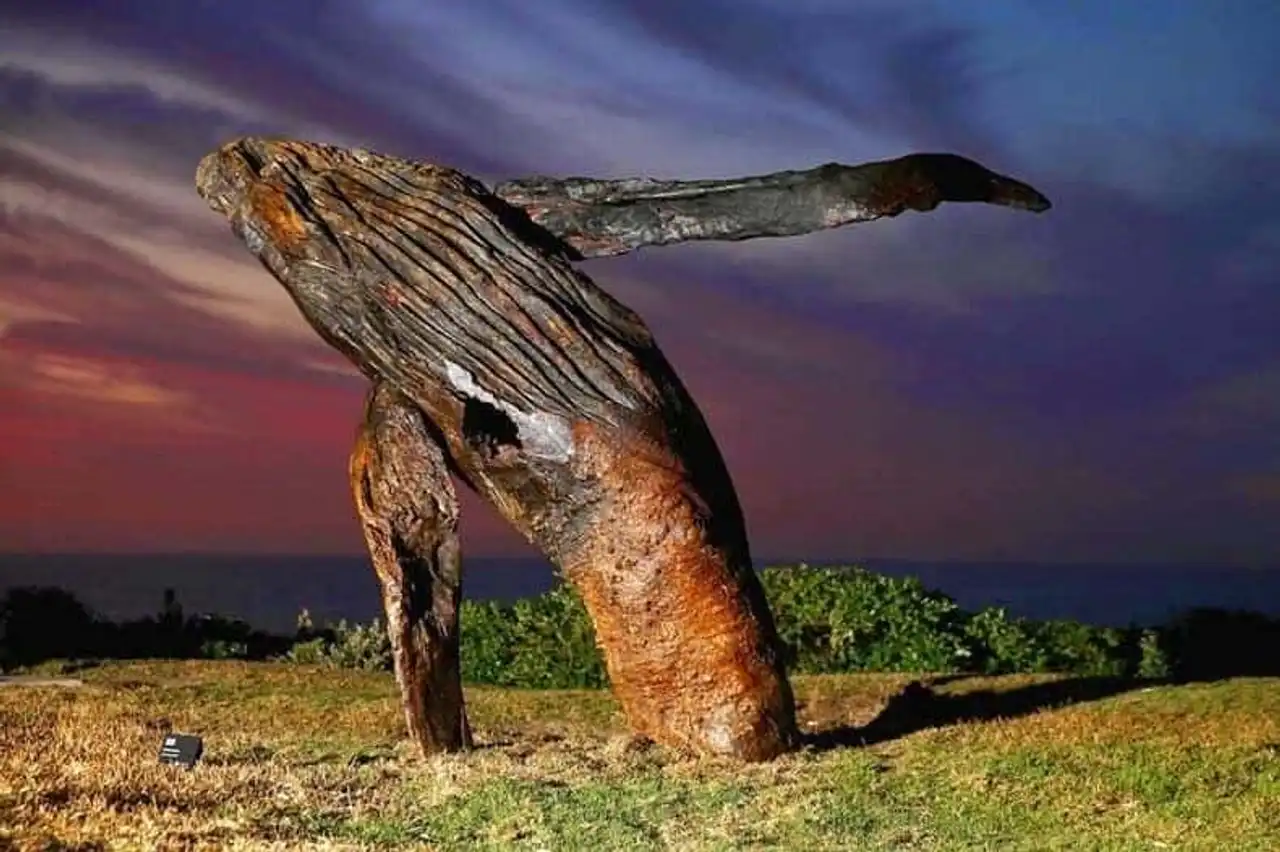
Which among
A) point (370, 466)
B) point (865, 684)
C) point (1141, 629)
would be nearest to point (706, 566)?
point (370, 466)

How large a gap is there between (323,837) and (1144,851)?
376cm

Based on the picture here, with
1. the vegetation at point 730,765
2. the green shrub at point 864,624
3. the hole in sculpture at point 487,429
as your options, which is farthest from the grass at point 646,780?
the green shrub at point 864,624

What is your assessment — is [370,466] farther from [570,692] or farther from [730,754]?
[570,692]

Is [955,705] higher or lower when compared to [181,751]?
higher

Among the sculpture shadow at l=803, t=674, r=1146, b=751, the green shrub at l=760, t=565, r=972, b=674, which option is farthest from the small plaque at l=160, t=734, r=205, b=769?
the green shrub at l=760, t=565, r=972, b=674

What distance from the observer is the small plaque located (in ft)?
29.5

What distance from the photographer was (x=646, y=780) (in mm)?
8703

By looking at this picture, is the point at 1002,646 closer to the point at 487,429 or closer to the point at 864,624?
the point at 864,624

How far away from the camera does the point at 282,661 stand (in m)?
16.7

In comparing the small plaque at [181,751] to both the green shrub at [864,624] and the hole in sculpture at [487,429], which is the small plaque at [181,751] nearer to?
the hole in sculpture at [487,429]

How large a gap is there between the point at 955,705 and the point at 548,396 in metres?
4.49

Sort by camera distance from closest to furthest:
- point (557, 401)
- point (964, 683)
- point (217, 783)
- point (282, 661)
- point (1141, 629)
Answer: point (217, 783), point (557, 401), point (964, 683), point (1141, 629), point (282, 661)

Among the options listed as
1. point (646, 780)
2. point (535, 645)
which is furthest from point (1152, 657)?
point (646, 780)

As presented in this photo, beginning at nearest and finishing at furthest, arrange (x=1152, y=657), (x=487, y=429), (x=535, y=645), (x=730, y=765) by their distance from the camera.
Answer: (x=730, y=765) → (x=487, y=429) → (x=535, y=645) → (x=1152, y=657)
